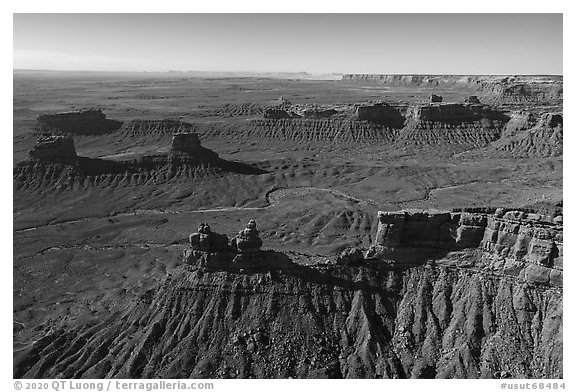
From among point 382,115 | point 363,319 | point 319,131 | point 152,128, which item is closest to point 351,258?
point 363,319

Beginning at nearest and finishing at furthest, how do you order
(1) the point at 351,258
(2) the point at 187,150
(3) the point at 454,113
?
1. (1) the point at 351,258
2. (2) the point at 187,150
3. (3) the point at 454,113

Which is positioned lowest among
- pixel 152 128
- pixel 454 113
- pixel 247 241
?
pixel 152 128

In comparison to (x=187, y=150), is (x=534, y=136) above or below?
above

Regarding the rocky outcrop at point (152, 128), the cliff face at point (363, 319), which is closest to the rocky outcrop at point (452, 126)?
the rocky outcrop at point (152, 128)

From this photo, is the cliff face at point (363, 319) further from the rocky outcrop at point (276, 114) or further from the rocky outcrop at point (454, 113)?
the rocky outcrop at point (276, 114)

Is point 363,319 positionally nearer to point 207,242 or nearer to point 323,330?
point 323,330

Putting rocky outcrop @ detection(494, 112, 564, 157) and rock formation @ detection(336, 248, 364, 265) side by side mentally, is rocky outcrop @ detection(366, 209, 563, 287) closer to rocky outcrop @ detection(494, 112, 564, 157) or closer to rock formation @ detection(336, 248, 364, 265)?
rock formation @ detection(336, 248, 364, 265)

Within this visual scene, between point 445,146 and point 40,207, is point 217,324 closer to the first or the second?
point 40,207
